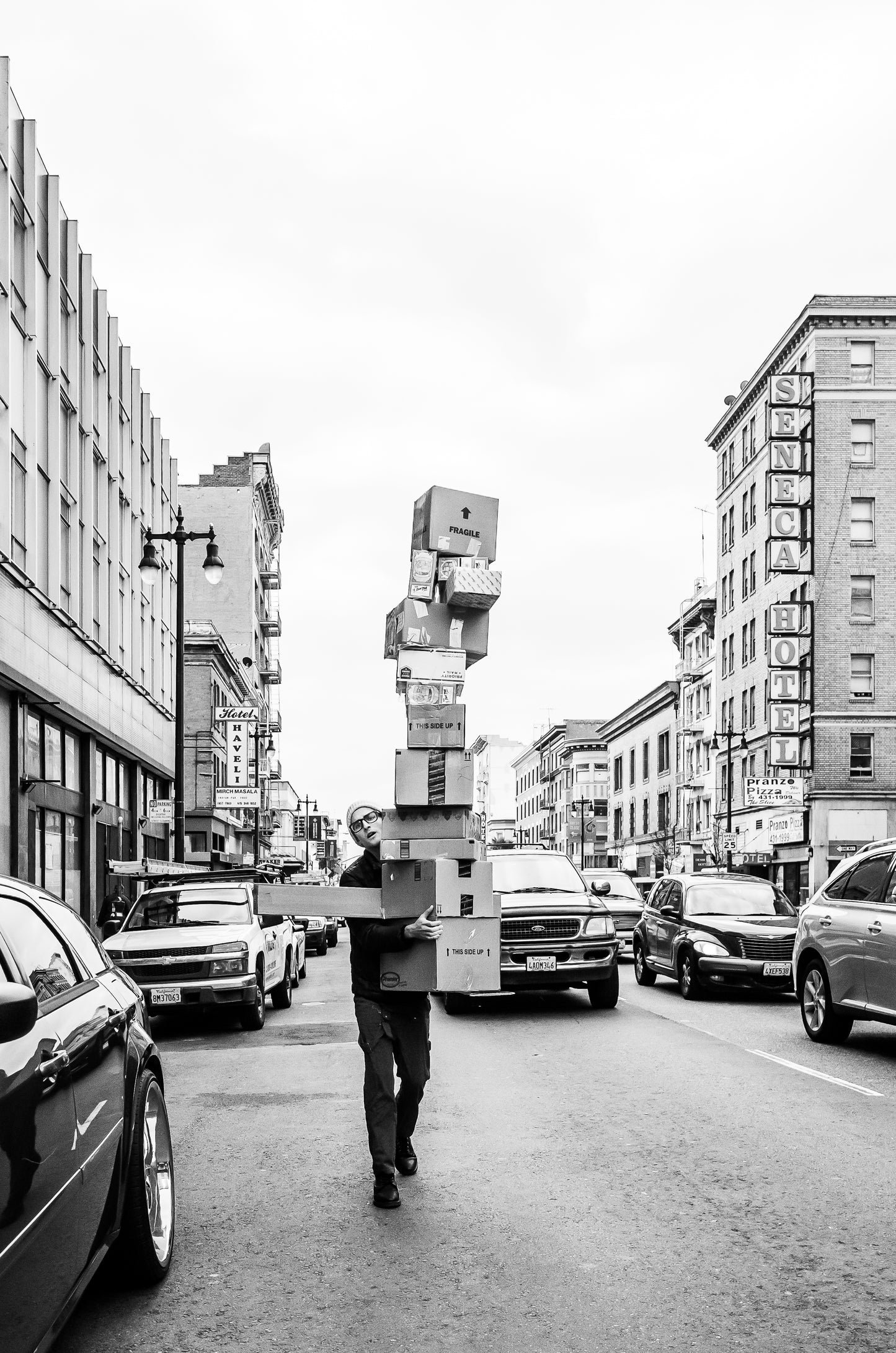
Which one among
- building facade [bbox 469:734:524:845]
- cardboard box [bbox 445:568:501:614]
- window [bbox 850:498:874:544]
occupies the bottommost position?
building facade [bbox 469:734:524:845]

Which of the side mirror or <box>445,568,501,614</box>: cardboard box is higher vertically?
<box>445,568,501,614</box>: cardboard box

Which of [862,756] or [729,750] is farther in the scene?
[729,750]

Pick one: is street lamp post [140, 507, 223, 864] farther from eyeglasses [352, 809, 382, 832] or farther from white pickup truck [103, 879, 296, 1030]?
eyeglasses [352, 809, 382, 832]

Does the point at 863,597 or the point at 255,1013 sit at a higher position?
the point at 863,597

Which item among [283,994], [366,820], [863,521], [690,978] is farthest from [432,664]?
[863,521]

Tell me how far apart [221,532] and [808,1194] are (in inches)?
2870

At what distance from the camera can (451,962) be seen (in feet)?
22.3

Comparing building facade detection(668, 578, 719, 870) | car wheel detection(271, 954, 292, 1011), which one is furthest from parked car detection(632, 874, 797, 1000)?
building facade detection(668, 578, 719, 870)

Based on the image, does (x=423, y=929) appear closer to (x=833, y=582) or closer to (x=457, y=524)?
(x=457, y=524)

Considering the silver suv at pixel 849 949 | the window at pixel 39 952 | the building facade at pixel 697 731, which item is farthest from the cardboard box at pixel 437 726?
the building facade at pixel 697 731

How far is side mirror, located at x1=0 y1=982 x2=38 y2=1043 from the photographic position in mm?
3232

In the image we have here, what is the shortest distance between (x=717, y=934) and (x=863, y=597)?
41.5 m

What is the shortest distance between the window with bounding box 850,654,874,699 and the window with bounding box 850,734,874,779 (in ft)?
5.36

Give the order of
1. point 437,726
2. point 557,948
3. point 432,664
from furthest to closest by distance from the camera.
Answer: point 557,948 → point 432,664 → point 437,726
